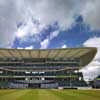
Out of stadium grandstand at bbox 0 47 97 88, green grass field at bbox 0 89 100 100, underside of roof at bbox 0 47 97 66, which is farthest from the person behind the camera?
stadium grandstand at bbox 0 47 97 88

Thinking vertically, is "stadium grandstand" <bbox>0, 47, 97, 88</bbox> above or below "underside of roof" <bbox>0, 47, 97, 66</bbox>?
below

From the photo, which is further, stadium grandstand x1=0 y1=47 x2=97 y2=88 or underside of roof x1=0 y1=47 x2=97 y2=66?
A: stadium grandstand x1=0 y1=47 x2=97 y2=88

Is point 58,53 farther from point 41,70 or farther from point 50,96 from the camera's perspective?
point 50,96

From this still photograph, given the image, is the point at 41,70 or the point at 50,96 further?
the point at 41,70

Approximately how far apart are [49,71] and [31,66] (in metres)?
9.93

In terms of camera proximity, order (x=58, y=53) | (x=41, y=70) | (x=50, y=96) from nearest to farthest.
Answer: (x=50, y=96) < (x=58, y=53) < (x=41, y=70)

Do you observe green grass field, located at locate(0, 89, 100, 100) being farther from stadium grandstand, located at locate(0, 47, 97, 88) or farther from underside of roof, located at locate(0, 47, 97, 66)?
stadium grandstand, located at locate(0, 47, 97, 88)

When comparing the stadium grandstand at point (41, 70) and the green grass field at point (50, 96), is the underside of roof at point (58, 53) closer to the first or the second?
the stadium grandstand at point (41, 70)

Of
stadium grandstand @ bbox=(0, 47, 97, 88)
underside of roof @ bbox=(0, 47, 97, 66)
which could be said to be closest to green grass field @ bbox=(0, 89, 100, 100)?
underside of roof @ bbox=(0, 47, 97, 66)

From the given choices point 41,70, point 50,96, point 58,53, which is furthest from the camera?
point 41,70

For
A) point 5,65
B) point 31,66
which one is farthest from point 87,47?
point 5,65

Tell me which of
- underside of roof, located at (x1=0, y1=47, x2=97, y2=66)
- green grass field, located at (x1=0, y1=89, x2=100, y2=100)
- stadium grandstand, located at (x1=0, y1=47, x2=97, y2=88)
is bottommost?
green grass field, located at (x1=0, y1=89, x2=100, y2=100)

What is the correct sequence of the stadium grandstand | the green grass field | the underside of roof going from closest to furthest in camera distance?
the green grass field → the underside of roof → the stadium grandstand

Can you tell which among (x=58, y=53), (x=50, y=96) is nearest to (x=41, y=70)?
(x=58, y=53)
